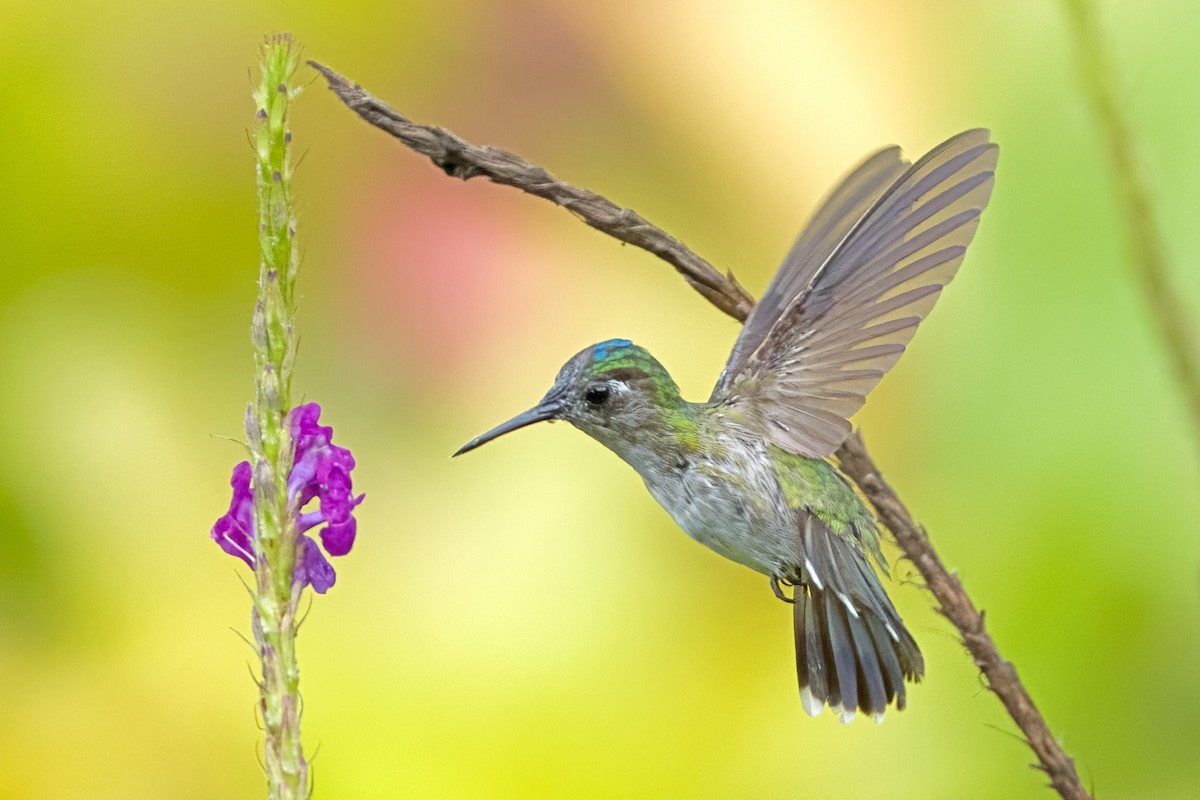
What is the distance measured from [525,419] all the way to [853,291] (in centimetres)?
29

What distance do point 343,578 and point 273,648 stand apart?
1.36 m

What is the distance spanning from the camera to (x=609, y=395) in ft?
2.68

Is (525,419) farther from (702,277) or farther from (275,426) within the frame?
(275,426)

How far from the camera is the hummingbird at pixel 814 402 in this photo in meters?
0.82

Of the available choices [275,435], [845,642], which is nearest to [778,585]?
[845,642]

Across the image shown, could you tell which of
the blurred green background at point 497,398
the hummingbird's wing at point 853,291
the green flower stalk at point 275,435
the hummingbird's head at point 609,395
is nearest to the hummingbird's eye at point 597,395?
the hummingbird's head at point 609,395

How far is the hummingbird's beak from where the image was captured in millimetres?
748

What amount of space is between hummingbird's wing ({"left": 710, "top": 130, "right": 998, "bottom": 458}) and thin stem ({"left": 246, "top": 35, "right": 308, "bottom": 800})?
406mm

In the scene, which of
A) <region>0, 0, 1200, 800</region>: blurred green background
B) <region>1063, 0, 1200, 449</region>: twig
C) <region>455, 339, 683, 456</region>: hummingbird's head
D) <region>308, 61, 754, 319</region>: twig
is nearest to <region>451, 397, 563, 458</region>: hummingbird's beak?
<region>455, 339, 683, 456</region>: hummingbird's head

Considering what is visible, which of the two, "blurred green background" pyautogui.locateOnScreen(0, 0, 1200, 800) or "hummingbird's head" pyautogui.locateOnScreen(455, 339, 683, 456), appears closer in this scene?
"hummingbird's head" pyautogui.locateOnScreen(455, 339, 683, 456)

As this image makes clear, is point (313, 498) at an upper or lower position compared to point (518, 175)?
lower

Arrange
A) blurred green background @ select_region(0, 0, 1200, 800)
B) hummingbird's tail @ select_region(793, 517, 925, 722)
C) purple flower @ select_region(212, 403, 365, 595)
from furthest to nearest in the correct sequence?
1. blurred green background @ select_region(0, 0, 1200, 800)
2. hummingbird's tail @ select_region(793, 517, 925, 722)
3. purple flower @ select_region(212, 403, 365, 595)

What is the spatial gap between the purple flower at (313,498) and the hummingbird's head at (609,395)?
13 cm

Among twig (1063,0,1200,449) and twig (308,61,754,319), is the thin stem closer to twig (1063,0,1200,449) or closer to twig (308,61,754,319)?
twig (308,61,754,319)
